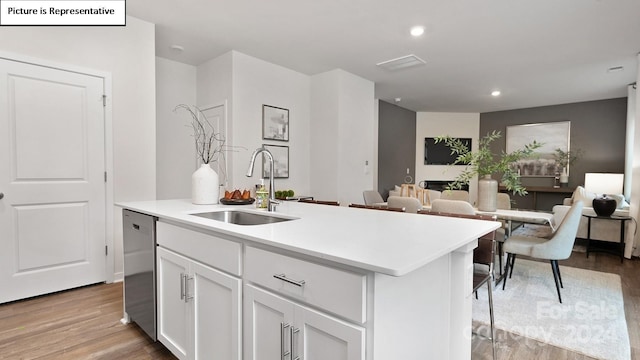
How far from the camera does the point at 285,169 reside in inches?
188

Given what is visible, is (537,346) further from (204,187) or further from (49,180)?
(49,180)

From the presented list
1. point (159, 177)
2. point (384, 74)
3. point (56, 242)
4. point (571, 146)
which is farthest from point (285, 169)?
point (571, 146)

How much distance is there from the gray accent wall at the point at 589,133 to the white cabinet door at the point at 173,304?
7.74 m

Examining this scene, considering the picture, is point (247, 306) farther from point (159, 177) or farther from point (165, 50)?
point (165, 50)

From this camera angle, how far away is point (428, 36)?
3615mm

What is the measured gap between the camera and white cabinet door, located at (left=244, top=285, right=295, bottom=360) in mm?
1134

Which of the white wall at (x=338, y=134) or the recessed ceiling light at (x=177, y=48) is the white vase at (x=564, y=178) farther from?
the recessed ceiling light at (x=177, y=48)

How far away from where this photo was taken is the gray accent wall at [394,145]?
6.89 metres

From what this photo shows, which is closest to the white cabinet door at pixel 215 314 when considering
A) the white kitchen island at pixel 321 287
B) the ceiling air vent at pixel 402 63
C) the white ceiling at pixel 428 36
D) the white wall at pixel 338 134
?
the white kitchen island at pixel 321 287

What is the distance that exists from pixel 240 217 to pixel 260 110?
8.63 ft

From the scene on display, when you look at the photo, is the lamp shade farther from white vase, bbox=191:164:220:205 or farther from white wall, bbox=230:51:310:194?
white vase, bbox=191:164:220:205

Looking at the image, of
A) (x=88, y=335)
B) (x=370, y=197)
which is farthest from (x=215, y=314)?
(x=370, y=197)

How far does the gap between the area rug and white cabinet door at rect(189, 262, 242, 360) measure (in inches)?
68.1

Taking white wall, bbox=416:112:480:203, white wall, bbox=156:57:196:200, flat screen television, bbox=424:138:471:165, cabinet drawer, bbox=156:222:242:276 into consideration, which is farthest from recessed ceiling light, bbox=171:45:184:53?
flat screen television, bbox=424:138:471:165
